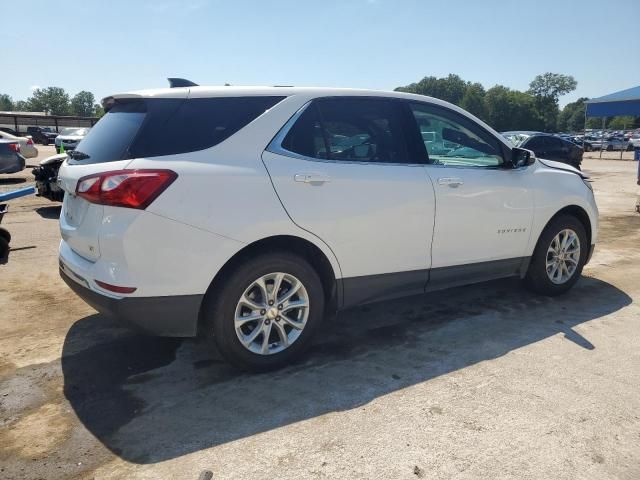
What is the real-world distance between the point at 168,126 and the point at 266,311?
1.31 metres

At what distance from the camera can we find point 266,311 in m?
3.29

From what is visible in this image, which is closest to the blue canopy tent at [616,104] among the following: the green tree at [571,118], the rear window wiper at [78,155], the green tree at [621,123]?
the rear window wiper at [78,155]

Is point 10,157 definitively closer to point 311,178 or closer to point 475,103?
point 311,178

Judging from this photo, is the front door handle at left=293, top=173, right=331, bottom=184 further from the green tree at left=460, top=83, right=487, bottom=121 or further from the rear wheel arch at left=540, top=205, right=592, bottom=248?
the green tree at left=460, top=83, right=487, bottom=121

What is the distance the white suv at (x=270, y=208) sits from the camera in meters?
2.90

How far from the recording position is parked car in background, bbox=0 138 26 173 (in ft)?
38.9

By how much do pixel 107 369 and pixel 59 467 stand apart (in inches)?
39.5

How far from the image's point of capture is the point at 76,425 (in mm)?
2760

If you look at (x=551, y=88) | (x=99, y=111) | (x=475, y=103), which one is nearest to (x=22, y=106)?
(x=99, y=111)

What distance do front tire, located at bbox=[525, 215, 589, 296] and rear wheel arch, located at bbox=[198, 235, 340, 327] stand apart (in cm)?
228

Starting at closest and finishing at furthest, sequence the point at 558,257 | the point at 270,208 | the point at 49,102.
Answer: the point at 270,208
the point at 558,257
the point at 49,102

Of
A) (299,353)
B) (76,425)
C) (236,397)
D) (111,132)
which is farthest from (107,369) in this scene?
(111,132)

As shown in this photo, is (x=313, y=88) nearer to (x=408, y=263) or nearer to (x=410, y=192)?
(x=410, y=192)

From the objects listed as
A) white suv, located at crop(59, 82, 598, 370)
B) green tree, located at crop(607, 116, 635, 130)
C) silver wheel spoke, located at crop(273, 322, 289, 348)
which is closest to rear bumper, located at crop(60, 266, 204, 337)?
white suv, located at crop(59, 82, 598, 370)
